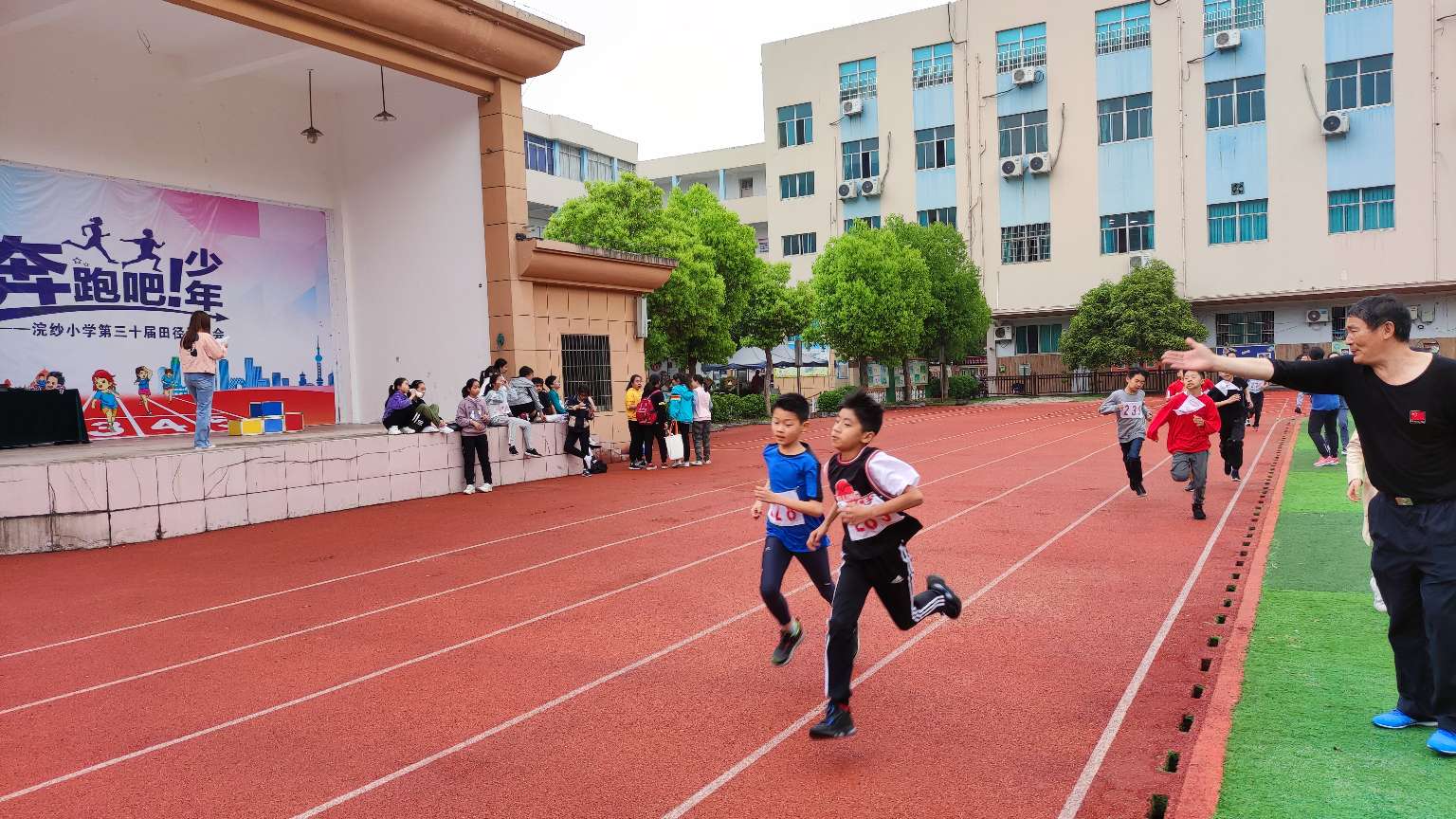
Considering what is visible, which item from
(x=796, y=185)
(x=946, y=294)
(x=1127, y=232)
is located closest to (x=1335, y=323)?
(x=1127, y=232)

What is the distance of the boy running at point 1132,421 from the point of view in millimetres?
11594

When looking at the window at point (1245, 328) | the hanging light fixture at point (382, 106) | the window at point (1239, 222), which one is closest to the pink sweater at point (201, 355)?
the hanging light fixture at point (382, 106)

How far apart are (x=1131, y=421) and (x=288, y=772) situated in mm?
10063

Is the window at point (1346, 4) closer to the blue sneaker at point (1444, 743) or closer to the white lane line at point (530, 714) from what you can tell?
the white lane line at point (530, 714)

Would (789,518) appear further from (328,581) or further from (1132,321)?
(1132,321)

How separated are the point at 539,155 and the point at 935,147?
17.8 metres

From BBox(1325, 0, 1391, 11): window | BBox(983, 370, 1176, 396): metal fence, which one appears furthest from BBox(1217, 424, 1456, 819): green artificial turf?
BBox(1325, 0, 1391, 11): window

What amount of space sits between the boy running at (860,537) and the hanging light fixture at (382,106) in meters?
15.0

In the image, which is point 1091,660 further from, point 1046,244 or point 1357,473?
point 1046,244

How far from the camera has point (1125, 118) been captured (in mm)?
39000

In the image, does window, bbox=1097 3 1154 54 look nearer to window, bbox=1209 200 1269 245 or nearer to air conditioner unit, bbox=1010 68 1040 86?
air conditioner unit, bbox=1010 68 1040 86

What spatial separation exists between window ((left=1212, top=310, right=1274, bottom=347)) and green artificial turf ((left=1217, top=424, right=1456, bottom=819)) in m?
34.8

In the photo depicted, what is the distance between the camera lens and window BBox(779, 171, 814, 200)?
153 ft

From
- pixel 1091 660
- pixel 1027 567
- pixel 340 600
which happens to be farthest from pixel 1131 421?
pixel 340 600
